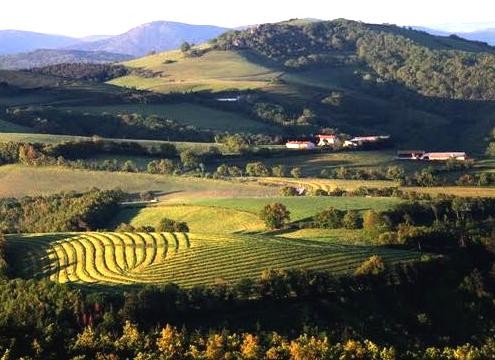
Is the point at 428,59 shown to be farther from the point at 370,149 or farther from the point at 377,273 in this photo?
the point at 377,273

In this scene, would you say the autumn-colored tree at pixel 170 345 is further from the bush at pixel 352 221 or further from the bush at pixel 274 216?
the bush at pixel 352 221

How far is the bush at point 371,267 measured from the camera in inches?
1622

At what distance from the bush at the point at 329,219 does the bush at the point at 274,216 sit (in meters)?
2.17

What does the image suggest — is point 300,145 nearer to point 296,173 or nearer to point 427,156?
point 427,156

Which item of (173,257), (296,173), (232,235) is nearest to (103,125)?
(296,173)

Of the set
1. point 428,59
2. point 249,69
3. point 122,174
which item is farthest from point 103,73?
point 122,174

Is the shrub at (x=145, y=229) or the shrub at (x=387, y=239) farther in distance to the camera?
the shrub at (x=145, y=229)

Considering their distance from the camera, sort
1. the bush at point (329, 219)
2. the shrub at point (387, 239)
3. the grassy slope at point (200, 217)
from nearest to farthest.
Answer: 1. the shrub at point (387, 239)
2. the bush at point (329, 219)
3. the grassy slope at point (200, 217)

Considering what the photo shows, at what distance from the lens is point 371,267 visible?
4156 cm

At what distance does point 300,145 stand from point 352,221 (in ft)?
137

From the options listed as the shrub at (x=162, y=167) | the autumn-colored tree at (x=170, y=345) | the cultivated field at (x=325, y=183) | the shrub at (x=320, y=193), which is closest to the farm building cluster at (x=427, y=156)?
the cultivated field at (x=325, y=183)

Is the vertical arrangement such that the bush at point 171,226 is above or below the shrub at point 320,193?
above

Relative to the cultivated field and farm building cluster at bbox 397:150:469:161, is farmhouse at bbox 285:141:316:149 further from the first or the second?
the cultivated field

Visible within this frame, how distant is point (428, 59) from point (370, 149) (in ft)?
312
